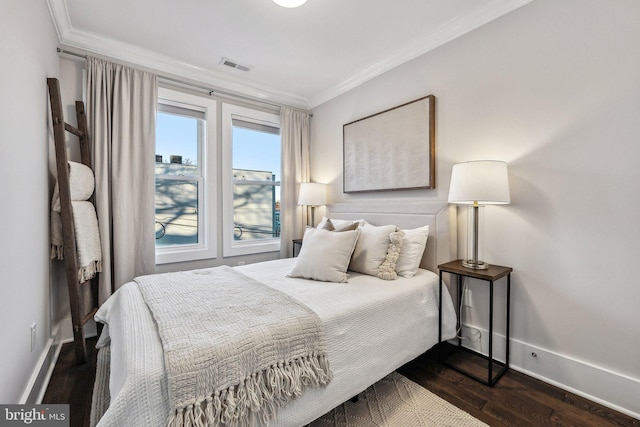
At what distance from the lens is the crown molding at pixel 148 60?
7.35ft

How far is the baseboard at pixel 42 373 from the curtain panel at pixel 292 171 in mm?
2153

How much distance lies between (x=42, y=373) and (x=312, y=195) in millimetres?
2621

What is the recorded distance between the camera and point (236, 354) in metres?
1.13

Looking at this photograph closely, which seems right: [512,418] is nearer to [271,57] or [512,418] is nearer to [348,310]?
[348,310]

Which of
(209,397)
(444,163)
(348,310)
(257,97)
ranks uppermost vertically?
(257,97)

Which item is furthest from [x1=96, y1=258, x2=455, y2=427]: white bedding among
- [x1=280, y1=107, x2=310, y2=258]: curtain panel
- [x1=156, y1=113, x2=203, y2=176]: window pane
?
[x1=156, y1=113, x2=203, y2=176]: window pane

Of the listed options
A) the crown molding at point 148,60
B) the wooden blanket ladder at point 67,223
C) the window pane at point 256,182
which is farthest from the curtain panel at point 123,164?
the window pane at point 256,182

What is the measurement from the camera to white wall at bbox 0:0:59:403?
4.21 ft

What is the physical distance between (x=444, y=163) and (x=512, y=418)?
5.86 ft

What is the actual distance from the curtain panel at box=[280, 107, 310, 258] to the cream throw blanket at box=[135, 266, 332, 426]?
197cm

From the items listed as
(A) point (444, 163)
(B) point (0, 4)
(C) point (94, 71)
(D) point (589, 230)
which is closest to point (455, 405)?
(D) point (589, 230)

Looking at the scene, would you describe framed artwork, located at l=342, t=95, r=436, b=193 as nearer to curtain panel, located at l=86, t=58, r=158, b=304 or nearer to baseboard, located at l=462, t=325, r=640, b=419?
baseboard, located at l=462, t=325, r=640, b=419

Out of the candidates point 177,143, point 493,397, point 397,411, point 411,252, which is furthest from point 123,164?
point 493,397

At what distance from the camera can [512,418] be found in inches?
60.7
